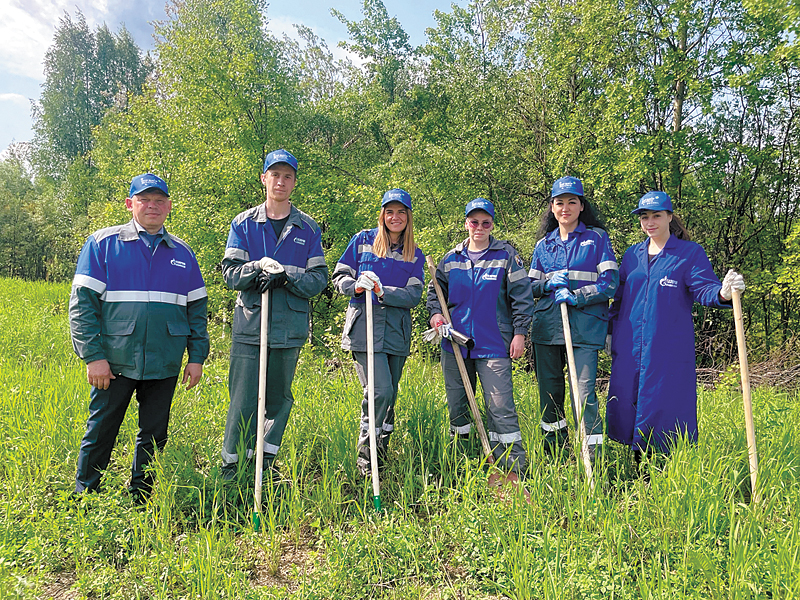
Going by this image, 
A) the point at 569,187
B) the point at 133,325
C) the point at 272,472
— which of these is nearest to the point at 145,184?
the point at 133,325

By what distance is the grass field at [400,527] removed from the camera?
2.29 metres

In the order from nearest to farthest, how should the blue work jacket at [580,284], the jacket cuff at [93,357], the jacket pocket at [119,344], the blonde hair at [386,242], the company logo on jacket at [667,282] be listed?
the jacket cuff at [93,357] → the jacket pocket at [119,344] → the company logo on jacket at [667,282] → the blue work jacket at [580,284] → the blonde hair at [386,242]

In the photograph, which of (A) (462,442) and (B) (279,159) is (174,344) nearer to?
(B) (279,159)

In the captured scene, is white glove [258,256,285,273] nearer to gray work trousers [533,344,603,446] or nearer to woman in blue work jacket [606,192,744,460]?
gray work trousers [533,344,603,446]

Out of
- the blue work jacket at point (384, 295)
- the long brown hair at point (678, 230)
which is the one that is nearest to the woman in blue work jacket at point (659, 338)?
the long brown hair at point (678, 230)

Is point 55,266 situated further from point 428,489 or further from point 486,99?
point 428,489

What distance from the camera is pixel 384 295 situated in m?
3.45

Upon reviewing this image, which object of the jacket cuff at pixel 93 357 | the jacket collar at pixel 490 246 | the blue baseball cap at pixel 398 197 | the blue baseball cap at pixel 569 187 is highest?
the blue baseball cap at pixel 569 187

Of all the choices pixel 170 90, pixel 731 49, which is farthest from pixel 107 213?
pixel 731 49

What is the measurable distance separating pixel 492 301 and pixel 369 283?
95 centimetres

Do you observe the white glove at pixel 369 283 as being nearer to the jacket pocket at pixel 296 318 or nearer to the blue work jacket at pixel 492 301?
the jacket pocket at pixel 296 318

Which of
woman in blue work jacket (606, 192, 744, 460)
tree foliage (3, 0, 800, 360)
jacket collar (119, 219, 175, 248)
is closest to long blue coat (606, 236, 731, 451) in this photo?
woman in blue work jacket (606, 192, 744, 460)

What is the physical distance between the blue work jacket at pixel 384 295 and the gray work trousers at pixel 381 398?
0.25 feet

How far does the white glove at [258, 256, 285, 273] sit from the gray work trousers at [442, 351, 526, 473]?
1.43m
